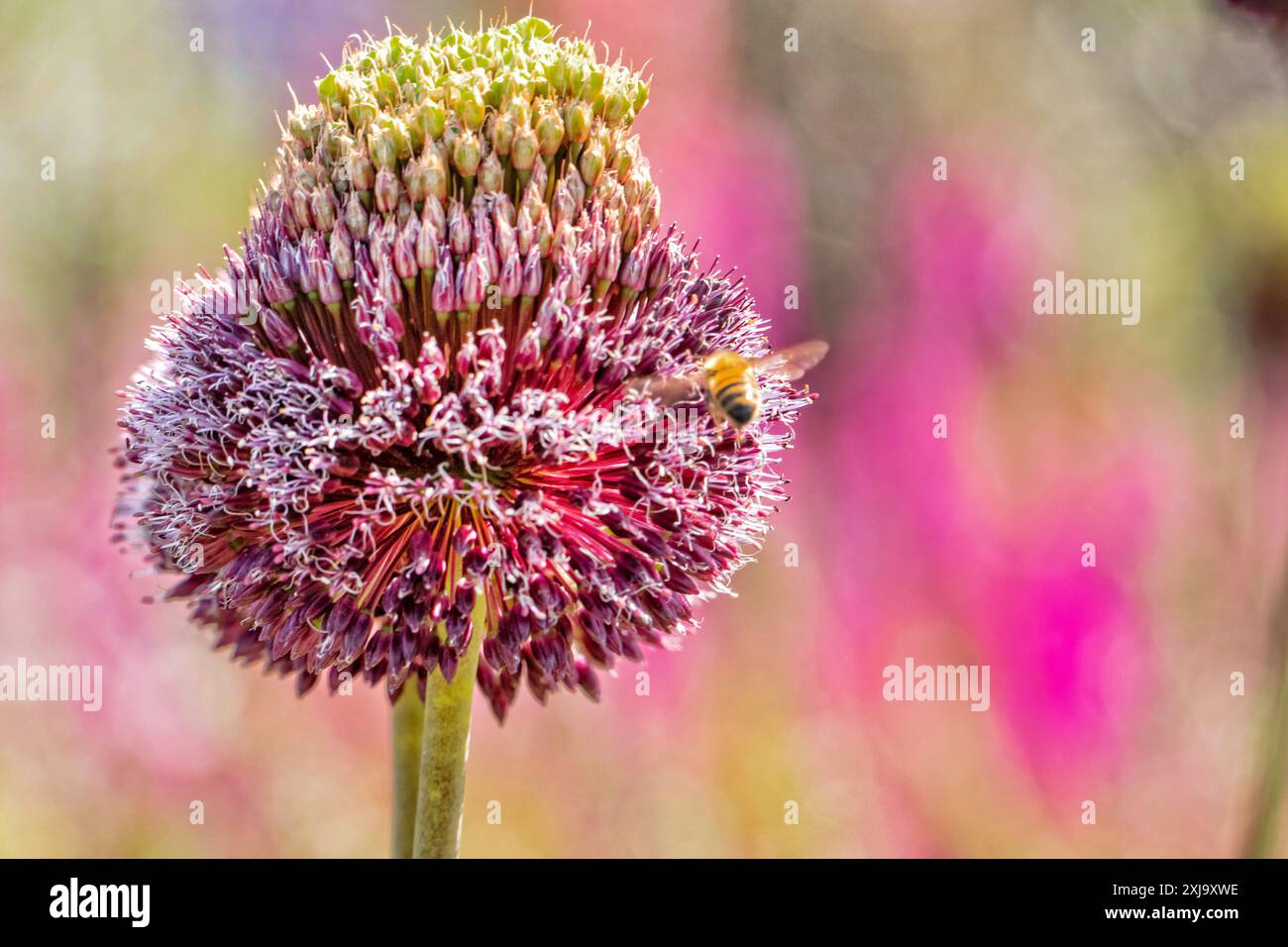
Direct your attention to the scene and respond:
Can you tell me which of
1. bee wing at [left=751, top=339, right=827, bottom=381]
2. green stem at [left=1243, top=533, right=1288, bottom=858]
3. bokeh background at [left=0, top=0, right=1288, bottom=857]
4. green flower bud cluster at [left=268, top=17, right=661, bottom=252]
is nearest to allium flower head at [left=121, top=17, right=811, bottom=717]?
green flower bud cluster at [left=268, top=17, right=661, bottom=252]

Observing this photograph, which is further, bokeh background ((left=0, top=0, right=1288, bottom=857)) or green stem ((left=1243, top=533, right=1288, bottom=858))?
bokeh background ((left=0, top=0, right=1288, bottom=857))

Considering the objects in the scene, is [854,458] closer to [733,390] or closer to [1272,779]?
[1272,779]

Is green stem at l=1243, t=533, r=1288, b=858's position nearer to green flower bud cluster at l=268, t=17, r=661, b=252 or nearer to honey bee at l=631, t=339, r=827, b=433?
honey bee at l=631, t=339, r=827, b=433

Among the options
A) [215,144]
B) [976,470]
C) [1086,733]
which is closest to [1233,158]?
[976,470]

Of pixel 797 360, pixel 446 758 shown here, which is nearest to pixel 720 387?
pixel 797 360

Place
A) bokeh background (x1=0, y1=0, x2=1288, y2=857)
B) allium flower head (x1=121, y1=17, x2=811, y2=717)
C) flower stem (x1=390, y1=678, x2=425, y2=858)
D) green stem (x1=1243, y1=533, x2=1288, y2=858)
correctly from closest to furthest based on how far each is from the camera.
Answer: allium flower head (x1=121, y1=17, x2=811, y2=717) → flower stem (x1=390, y1=678, x2=425, y2=858) → green stem (x1=1243, y1=533, x2=1288, y2=858) → bokeh background (x1=0, y1=0, x2=1288, y2=857)

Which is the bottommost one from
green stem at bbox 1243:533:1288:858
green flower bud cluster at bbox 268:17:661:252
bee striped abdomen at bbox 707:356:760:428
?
green stem at bbox 1243:533:1288:858
